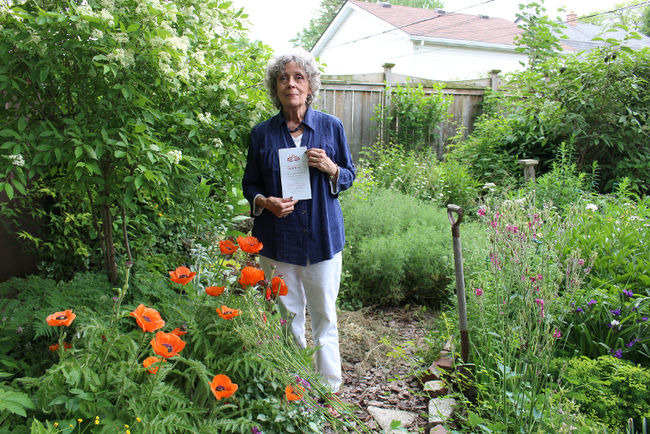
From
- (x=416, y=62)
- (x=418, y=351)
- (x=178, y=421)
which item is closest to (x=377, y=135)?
(x=418, y=351)

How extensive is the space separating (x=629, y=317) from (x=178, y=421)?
212 centimetres

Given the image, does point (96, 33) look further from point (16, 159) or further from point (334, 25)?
point (334, 25)

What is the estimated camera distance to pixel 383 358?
9.57 feet

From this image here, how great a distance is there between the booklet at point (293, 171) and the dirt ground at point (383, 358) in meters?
1.11

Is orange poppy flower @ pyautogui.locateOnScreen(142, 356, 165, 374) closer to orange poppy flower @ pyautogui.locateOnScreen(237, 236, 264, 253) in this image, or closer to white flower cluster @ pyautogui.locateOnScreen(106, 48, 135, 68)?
orange poppy flower @ pyautogui.locateOnScreen(237, 236, 264, 253)

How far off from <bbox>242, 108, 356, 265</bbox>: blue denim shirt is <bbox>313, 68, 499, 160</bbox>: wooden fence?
4.43 meters

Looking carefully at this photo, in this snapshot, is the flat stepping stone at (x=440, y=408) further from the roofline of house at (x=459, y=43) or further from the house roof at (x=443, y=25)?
the house roof at (x=443, y=25)

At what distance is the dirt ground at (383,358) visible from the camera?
7.95 feet

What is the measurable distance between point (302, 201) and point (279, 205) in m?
0.16

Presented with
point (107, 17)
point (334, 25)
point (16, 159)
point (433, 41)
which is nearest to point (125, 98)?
point (107, 17)

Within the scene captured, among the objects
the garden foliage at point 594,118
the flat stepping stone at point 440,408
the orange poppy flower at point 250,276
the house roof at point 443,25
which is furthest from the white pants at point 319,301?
the house roof at point 443,25

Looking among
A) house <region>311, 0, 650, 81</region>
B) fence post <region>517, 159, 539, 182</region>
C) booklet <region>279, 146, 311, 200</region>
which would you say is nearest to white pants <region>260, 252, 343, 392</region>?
booklet <region>279, 146, 311, 200</region>

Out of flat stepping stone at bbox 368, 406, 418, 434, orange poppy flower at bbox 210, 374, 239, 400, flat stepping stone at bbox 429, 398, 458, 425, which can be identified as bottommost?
flat stepping stone at bbox 368, 406, 418, 434

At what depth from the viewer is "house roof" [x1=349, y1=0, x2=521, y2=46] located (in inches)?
610
